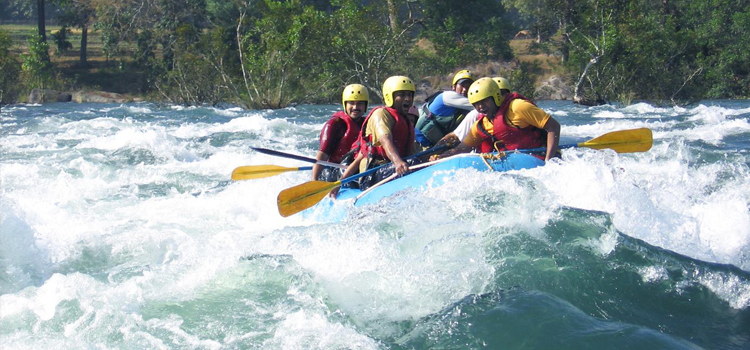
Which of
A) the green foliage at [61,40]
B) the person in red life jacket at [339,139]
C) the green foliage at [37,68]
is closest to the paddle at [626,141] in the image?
the person in red life jacket at [339,139]

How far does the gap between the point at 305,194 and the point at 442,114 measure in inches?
65.2

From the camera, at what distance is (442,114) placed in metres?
6.86

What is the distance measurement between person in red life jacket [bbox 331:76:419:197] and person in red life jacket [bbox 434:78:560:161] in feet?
1.84

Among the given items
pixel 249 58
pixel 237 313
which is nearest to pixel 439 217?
pixel 237 313

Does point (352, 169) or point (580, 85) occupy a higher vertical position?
point (352, 169)

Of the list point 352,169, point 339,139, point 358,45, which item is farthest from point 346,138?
point 358,45

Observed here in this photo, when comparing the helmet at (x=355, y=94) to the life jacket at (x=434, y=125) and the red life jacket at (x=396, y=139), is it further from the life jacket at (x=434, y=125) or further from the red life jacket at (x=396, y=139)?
the life jacket at (x=434, y=125)

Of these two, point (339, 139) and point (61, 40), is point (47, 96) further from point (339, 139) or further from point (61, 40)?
point (339, 139)

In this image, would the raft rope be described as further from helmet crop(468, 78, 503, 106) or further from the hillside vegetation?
the hillside vegetation

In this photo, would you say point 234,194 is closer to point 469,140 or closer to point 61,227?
point 61,227

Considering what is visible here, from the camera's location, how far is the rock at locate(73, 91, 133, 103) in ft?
107

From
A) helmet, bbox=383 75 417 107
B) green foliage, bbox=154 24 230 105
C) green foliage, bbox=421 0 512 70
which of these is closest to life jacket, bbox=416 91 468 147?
helmet, bbox=383 75 417 107

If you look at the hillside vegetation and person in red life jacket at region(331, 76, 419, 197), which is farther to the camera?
the hillside vegetation

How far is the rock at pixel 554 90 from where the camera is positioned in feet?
104
